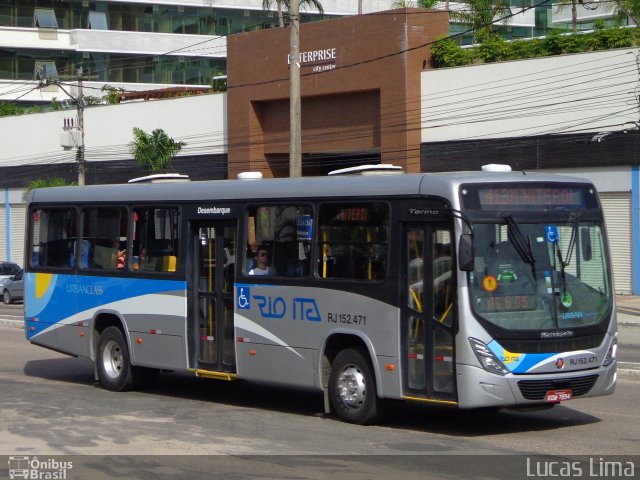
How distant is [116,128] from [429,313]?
39.9m

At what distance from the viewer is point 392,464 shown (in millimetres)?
9625

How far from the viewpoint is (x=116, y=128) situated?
49312mm

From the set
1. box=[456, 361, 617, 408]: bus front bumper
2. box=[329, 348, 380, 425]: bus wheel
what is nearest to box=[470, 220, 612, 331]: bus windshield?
box=[456, 361, 617, 408]: bus front bumper

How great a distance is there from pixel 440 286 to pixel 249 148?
32.2m

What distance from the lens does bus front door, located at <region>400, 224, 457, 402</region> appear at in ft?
36.3

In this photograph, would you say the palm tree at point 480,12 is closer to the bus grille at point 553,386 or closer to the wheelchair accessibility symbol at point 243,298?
the wheelchair accessibility symbol at point 243,298

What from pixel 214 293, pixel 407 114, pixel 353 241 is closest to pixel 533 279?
pixel 353 241

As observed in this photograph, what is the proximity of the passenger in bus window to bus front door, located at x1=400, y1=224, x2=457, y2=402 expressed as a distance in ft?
7.48

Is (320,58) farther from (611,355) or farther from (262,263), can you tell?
(611,355)

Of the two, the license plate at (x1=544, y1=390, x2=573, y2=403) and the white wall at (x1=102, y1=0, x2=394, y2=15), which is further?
the white wall at (x1=102, y1=0, x2=394, y2=15)

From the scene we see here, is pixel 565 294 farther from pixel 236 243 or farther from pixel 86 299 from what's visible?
pixel 86 299

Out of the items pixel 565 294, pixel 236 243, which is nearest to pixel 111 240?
pixel 236 243

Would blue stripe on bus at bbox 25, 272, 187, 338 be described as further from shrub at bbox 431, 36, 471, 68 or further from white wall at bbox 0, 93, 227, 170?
white wall at bbox 0, 93, 227, 170

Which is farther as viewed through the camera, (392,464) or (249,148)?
(249,148)
